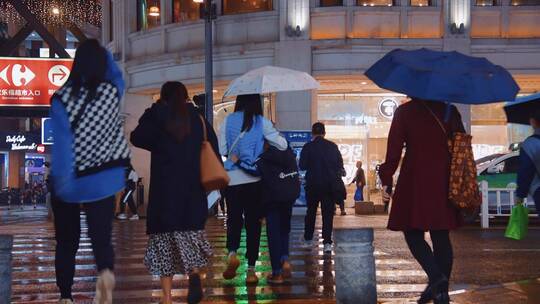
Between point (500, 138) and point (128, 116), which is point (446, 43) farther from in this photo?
point (128, 116)

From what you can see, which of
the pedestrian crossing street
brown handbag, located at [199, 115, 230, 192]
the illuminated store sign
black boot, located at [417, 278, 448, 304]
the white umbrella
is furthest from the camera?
the illuminated store sign

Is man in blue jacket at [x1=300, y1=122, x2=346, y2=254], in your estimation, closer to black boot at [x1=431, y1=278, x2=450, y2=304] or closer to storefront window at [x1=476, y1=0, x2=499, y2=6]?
black boot at [x1=431, y1=278, x2=450, y2=304]

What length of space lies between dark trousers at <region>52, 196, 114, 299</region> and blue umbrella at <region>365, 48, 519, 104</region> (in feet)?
8.39

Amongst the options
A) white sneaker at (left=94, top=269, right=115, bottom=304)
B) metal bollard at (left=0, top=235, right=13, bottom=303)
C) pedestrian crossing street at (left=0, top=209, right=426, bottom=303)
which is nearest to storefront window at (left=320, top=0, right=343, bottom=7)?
pedestrian crossing street at (left=0, top=209, right=426, bottom=303)

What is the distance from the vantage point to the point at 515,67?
2706cm

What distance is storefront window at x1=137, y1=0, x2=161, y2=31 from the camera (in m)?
30.9

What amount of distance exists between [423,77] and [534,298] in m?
2.44

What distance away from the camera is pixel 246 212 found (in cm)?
969

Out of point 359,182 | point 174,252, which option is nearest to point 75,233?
point 174,252

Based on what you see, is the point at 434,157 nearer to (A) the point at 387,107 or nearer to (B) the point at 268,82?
(B) the point at 268,82

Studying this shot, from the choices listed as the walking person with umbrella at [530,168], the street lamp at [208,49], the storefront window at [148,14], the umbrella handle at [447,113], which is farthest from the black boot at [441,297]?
the storefront window at [148,14]

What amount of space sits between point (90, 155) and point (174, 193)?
85cm

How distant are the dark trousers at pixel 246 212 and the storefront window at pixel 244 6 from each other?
18962 millimetres

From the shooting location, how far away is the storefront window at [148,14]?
30.9 meters
